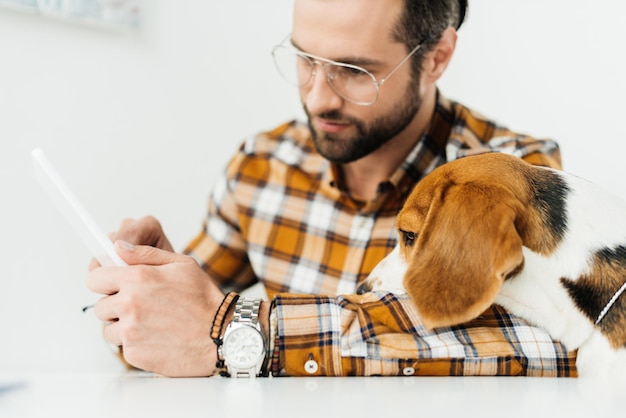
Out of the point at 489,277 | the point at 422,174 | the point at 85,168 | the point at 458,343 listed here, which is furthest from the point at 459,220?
the point at 85,168

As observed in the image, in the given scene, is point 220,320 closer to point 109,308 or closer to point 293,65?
point 109,308

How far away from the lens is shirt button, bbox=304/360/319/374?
3.82ft

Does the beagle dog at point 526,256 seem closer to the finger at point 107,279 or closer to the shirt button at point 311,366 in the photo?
the shirt button at point 311,366

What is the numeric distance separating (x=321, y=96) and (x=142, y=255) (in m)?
0.66

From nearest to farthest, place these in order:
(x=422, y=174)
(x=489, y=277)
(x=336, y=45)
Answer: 1. (x=489, y=277)
2. (x=336, y=45)
3. (x=422, y=174)

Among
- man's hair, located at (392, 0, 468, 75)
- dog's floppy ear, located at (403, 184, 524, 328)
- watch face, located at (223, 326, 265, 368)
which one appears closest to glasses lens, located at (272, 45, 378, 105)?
man's hair, located at (392, 0, 468, 75)

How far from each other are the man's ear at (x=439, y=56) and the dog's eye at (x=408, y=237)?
2.20 ft

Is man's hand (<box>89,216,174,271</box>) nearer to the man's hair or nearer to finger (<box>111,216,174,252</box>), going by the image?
finger (<box>111,216,174,252</box>)

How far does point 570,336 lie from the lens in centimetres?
115

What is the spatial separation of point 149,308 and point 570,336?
66cm

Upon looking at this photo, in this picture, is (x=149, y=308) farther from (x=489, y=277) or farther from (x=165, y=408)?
(x=489, y=277)

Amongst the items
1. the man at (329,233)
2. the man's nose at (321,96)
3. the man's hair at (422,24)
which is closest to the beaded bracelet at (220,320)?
the man at (329,233)

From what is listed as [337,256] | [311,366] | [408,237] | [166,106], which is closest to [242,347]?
[311,366]

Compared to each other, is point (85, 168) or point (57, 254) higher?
point (85, 168)
